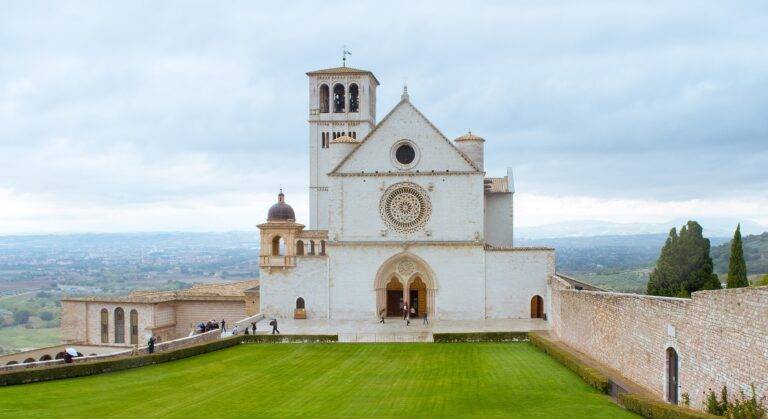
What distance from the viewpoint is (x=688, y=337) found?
18.8 m

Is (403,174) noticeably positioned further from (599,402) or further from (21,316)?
(21,316)

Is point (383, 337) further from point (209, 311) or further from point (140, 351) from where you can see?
point (209, 311)

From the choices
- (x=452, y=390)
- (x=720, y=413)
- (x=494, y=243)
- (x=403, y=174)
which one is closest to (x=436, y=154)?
→ (x=403, y=174)

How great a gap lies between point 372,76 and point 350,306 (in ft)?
66.8

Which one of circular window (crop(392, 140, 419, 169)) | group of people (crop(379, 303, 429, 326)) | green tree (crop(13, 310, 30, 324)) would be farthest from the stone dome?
green tree (crop(13, 310, 30, 324))

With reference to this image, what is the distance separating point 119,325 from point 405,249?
18918mm

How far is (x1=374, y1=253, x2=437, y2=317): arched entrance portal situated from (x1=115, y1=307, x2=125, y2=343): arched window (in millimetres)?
16335

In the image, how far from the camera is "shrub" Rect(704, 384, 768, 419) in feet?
49.1

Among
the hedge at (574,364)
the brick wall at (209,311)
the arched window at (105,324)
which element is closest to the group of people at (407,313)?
the hedge at (574,364)

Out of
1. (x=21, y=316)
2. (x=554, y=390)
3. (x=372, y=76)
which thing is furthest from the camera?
(x=21, y=316)

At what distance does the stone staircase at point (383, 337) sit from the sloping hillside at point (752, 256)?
93.0 m

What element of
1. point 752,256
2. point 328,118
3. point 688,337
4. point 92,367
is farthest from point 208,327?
point 752,256

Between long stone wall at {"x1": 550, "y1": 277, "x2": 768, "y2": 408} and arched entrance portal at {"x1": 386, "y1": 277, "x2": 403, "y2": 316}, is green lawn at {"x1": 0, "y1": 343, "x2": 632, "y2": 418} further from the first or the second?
arched entrance portal at {"x1": 386, "y1": 277, "x2": 403, "y2": 316}

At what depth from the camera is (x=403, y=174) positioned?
146ft
